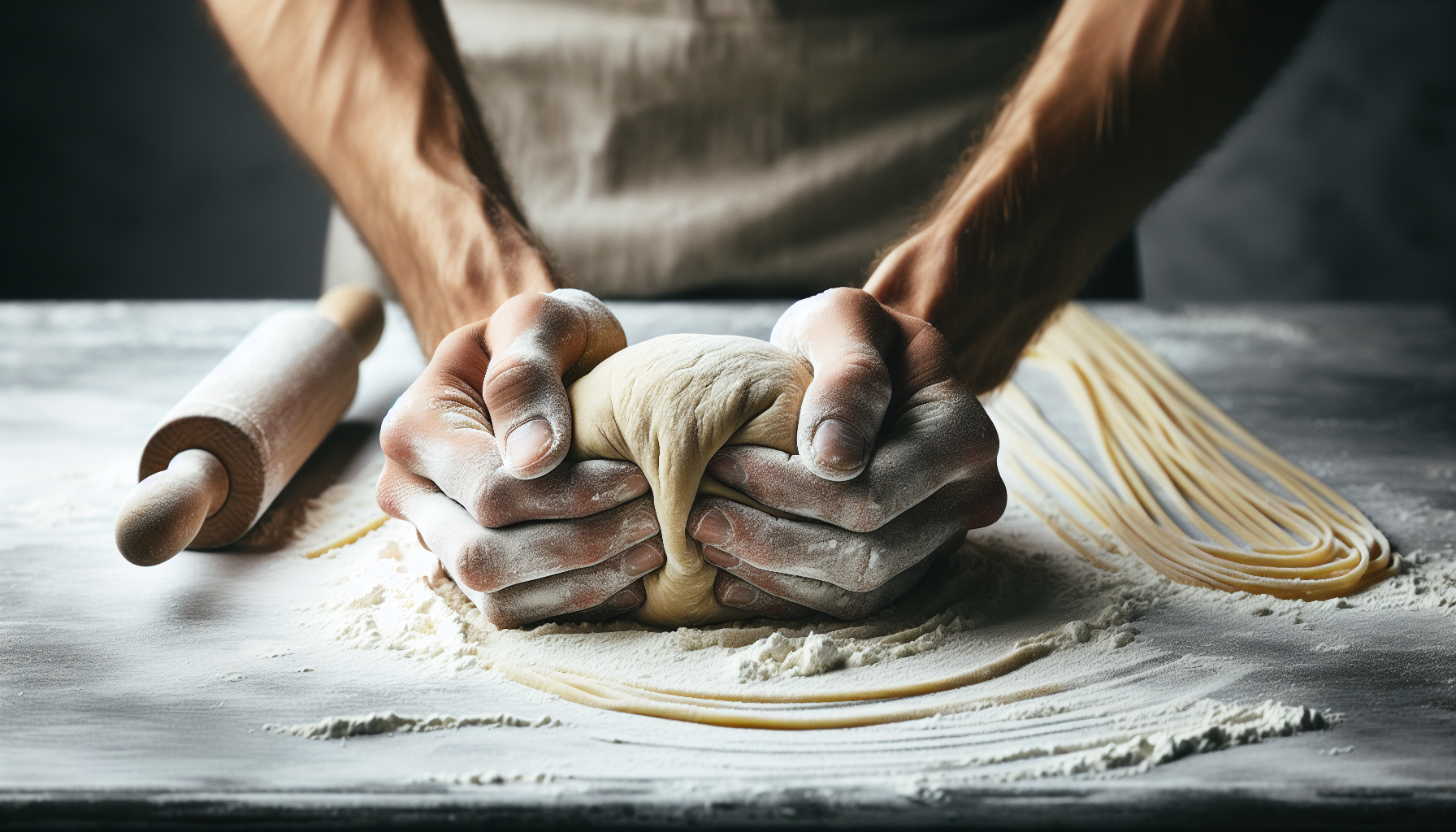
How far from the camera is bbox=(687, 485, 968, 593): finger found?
1249mm

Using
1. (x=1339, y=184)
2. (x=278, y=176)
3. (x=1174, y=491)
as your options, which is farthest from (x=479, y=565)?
(x=1339, y=184)

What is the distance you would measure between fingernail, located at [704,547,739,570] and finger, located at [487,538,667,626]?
2.0 inches

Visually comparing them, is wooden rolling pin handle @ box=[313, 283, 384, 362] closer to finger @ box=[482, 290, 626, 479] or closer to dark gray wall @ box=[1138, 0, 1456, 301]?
finger @ box=[482, 290, 626, 479]

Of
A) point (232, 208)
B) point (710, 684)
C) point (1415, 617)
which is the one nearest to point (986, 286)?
point (1415, 617)

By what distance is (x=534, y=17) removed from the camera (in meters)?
2.85

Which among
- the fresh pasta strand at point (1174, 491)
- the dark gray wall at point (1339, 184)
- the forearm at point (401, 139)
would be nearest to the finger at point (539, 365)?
the forearm at point (401, 139)

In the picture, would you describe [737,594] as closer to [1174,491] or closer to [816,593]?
[816,593]

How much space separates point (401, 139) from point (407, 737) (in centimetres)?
126

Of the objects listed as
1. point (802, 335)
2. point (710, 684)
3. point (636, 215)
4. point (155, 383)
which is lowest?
point (155, 383)

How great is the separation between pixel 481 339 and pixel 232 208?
4323mm

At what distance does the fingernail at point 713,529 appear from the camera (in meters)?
1.25

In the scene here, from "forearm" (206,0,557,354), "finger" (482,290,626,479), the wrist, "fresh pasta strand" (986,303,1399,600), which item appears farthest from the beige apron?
"finger" (482,290,626,479)

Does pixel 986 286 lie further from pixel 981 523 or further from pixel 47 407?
pixel 47 407

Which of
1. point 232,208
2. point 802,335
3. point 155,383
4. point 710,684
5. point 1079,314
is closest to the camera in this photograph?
point 710,684
